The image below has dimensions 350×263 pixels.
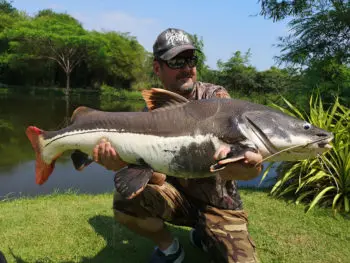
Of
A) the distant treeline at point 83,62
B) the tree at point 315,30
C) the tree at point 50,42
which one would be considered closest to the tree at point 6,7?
the distant treeline at point 83,62

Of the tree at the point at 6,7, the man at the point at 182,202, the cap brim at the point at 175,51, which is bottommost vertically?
the man at the point at 182,202

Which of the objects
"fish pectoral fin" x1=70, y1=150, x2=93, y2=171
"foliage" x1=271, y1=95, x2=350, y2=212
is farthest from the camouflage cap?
"foliage" x1=271, y1=95, x2=350, y2=212

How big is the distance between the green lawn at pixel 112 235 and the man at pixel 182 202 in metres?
0.50

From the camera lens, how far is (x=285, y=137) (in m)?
2.53

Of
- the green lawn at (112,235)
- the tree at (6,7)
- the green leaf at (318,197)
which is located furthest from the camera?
the tree at (6,7)

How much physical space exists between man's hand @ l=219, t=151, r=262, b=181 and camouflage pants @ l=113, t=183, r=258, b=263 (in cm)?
79

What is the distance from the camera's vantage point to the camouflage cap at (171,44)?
3541mm

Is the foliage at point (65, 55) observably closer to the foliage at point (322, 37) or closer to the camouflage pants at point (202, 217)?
the foliage at point (322, 37)

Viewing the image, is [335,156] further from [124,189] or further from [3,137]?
[3,137]

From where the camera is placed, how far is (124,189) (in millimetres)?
2750

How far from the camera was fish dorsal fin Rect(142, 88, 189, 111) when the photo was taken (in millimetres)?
2821

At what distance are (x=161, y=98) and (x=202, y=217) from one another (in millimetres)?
1469

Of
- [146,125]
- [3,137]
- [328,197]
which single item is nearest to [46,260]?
[146,125]

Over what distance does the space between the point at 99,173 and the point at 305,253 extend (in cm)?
585
